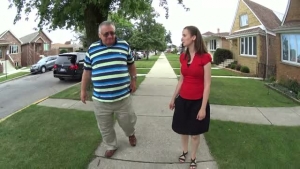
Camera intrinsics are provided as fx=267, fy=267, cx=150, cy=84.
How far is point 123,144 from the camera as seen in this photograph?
4418 millimetres

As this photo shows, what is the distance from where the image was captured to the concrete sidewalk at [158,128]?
12.6ft

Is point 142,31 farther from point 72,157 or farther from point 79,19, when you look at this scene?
point 72,157

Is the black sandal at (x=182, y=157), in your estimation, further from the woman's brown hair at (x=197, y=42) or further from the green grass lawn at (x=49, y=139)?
the woman's brown hair at (x=197, y=42)

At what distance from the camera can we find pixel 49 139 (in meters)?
4.66

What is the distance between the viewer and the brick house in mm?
38188

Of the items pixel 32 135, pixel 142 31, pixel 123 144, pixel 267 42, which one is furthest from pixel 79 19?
pixel 142 31

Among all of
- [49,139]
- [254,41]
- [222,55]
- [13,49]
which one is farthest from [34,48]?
[49,139]

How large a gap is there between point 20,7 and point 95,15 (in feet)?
9.91

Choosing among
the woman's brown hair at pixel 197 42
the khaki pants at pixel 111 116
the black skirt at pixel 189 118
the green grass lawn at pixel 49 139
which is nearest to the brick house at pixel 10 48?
the green grass lawn at pixel 49 139

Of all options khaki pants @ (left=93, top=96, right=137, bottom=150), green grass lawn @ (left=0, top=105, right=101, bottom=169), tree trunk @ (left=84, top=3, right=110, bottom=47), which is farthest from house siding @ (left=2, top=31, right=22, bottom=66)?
khaki pants @ (left=93, top=96, right=137, bottom=150)

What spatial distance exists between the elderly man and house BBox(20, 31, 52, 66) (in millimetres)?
43131

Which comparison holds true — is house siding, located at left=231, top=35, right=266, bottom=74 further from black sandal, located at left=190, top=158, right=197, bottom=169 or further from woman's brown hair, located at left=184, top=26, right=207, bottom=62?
woman's brown hair, located at left=184, top=26, right=207, bottom=62

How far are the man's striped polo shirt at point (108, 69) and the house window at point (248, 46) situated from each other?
17.5m

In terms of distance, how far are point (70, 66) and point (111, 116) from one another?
439 inches
